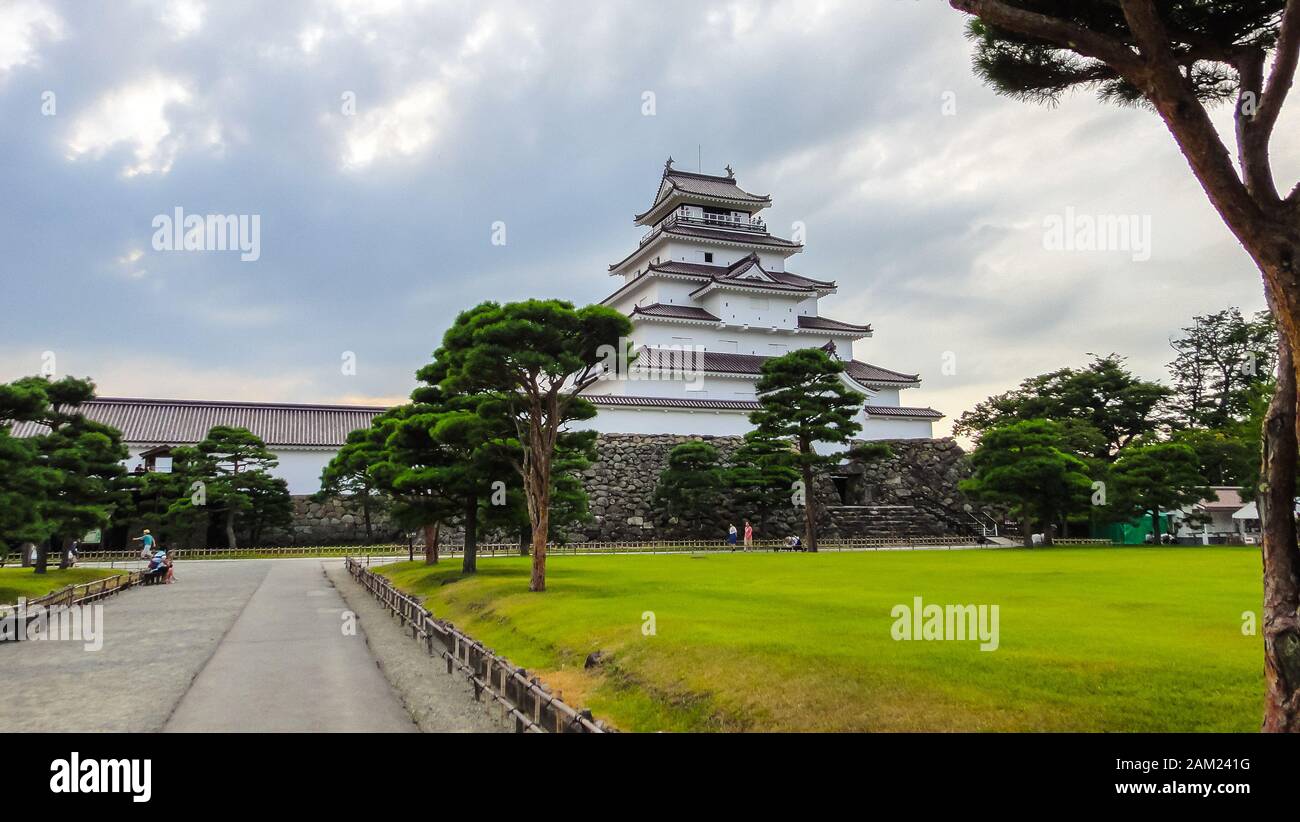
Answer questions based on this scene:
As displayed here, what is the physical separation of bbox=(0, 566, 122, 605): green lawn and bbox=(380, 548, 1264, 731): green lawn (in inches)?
431

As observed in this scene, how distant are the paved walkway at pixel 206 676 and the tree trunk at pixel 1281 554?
8246 mm

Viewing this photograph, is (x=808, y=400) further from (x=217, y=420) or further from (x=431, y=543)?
(x=217, y=420)

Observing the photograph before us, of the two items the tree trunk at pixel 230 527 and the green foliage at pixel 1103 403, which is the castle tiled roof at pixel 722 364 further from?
the tree trunk at pixel 230 527

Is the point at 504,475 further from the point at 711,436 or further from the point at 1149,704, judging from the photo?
the point at 711,436

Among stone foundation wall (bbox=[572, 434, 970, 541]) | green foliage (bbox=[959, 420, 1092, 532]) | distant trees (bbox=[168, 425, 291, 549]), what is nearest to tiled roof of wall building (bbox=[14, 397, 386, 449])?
distant trees (bbox=[168, 425, 291, 549])

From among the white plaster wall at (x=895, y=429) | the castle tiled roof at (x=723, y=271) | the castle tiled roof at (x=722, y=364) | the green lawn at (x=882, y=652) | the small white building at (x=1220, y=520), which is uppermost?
the castle tiled roof at (x=723, y=271)

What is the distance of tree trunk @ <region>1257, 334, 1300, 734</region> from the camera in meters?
5.56

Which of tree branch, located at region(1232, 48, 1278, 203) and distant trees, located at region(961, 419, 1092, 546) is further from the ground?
tree branch, located at region(1232, 48, 1278, 203)

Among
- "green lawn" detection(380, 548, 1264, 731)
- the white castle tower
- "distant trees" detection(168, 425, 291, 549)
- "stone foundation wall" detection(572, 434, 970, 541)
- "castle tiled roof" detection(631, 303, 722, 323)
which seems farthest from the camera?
"castle tiled roof" detection(631, 303, 722, 323)

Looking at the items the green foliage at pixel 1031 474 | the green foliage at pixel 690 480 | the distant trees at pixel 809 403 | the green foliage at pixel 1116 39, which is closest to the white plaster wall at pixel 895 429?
the green foliage at pixel 1031 474

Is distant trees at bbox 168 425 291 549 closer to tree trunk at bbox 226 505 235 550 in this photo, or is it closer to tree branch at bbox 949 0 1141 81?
tree trunk at bbox 226 505 235 550

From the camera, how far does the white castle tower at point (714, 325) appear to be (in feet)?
145
